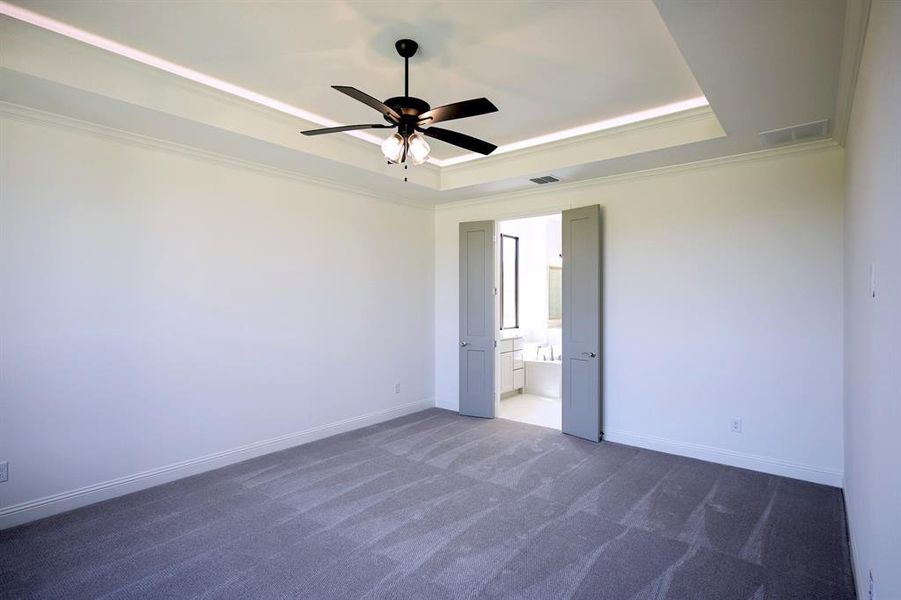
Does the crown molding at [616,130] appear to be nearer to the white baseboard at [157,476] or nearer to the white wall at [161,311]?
the white wall at [161,311]

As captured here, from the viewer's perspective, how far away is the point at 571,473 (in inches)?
152

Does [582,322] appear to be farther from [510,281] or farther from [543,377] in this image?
[510,281]

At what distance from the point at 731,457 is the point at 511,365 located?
10.4 feet

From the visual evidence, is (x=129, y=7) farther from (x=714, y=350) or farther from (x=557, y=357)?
(x=557, y=357)

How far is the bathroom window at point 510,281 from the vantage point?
7.39 metres

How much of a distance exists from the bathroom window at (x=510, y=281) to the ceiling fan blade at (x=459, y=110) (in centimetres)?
485

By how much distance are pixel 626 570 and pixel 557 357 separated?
494 cm

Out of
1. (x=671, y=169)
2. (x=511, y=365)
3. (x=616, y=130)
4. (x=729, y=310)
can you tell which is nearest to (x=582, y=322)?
(x=729, y=310)

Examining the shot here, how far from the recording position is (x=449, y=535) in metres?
2.87

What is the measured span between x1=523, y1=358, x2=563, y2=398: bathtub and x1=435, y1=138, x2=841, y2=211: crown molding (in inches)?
106

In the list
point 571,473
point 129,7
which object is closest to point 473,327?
point 571,473

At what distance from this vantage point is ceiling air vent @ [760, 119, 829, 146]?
3234 mm

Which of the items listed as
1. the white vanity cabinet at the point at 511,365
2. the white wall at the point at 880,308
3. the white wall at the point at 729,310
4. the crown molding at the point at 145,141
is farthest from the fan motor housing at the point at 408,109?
the white vanity cabinet at the point at 511,365

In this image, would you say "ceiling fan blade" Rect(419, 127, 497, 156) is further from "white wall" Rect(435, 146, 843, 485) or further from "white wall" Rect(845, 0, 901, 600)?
"white wall" Rect(435, 146, 843, 485)
